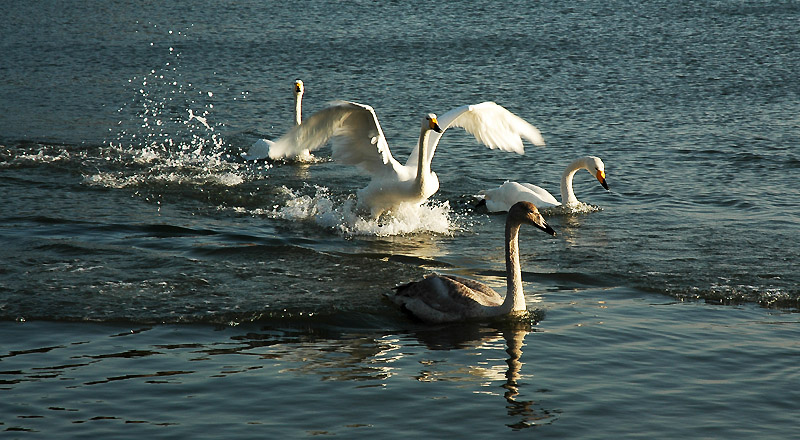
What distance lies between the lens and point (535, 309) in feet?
26.8

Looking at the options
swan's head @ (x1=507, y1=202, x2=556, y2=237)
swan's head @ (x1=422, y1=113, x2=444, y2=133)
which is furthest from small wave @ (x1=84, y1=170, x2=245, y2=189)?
swan's head @ (x1=507, y1=202, x2=556, y2=237)

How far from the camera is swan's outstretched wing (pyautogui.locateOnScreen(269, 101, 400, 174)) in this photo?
1091 cm

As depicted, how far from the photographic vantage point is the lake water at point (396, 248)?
242 inches

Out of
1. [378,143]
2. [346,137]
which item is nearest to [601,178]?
[378,143]

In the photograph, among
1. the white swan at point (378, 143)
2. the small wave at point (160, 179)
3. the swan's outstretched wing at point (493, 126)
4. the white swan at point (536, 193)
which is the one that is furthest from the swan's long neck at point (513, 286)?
the small wave at point (160, 179)

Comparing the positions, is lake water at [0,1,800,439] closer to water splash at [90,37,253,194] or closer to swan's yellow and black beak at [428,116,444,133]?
water splash at [90,37,253,194]

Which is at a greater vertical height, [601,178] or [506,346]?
[601,178]

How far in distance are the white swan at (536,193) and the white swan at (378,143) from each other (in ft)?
2.04

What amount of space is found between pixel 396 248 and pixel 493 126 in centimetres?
236

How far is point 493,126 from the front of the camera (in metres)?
12.2

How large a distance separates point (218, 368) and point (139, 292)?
1.97m

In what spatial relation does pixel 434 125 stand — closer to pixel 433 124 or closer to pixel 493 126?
pixel 433 124

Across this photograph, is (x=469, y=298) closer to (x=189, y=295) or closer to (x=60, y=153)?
(x=189, y=295)

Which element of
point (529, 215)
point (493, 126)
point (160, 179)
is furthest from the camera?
point (160, 179)
